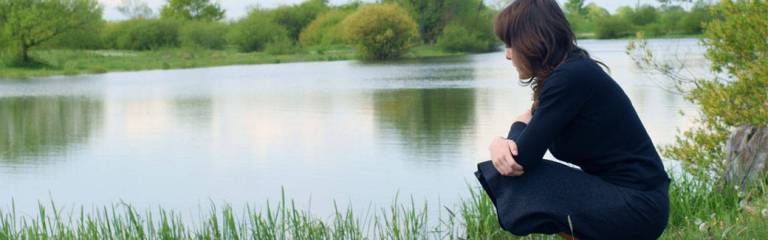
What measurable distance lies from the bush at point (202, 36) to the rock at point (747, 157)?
44.1m

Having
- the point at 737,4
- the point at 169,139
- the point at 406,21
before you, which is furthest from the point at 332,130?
the point at 406,21

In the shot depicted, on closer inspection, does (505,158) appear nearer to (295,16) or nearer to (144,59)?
(144,59)

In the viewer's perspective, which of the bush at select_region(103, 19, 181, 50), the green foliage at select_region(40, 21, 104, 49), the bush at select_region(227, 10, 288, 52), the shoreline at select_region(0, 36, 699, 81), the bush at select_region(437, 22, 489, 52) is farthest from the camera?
the bush at select_region(437, 22, 489, 52)

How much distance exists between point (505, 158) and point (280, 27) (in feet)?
181

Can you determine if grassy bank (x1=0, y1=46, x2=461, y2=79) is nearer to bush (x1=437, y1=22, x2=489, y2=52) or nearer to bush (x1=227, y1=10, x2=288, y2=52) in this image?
bush (x1=227, y1=10, x2=288, y2=52)

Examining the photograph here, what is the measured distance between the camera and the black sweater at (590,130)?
2.48 meters

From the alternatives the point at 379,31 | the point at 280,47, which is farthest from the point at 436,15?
the point at 280,47

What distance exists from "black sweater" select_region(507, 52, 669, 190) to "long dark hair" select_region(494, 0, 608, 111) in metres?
0.05

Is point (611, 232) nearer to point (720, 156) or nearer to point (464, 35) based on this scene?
point (720, 156)

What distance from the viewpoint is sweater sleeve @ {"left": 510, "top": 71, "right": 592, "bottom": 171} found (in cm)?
247

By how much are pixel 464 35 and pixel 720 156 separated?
49.4 m

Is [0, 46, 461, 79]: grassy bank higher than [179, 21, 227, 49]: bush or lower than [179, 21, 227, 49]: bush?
lower

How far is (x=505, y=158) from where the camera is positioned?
2516 millimetres

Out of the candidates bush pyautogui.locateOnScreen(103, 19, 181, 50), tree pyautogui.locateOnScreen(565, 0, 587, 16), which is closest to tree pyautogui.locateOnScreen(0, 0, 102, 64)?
bush pyautogui.locateOnScreen(103, 19, 181, 50)
